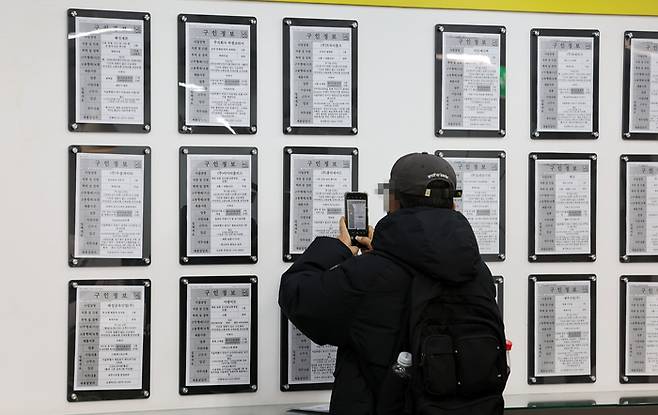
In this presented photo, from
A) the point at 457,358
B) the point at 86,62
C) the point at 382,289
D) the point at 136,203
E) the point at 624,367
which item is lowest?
the point at 624,367

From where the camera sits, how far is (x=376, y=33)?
2232mm

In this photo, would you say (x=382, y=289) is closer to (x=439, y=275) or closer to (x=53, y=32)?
(x=439, y=275)

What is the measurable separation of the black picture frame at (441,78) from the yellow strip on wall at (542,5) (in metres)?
0.06

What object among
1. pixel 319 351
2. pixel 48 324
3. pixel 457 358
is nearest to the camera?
pixel 457 358

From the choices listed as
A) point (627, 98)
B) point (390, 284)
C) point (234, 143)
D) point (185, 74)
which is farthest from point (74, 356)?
point (627, 98)

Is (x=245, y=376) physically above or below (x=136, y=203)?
below

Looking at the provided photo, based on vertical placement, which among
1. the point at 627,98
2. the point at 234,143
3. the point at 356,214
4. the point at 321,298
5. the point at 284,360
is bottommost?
the point at 284,360

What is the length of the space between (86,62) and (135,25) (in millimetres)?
175

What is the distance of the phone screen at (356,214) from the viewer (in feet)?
6.60

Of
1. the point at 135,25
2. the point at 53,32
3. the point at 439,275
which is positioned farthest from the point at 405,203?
the point at 53,32

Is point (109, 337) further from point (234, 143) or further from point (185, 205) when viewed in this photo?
point (234, 143)

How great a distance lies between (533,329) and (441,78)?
2.71 feet

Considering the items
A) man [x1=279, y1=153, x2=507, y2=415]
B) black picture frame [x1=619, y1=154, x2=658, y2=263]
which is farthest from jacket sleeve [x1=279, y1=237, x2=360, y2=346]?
black picture frame [x1=619, y1=154, x2=658, y2=263]

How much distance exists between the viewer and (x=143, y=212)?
6.97ft
